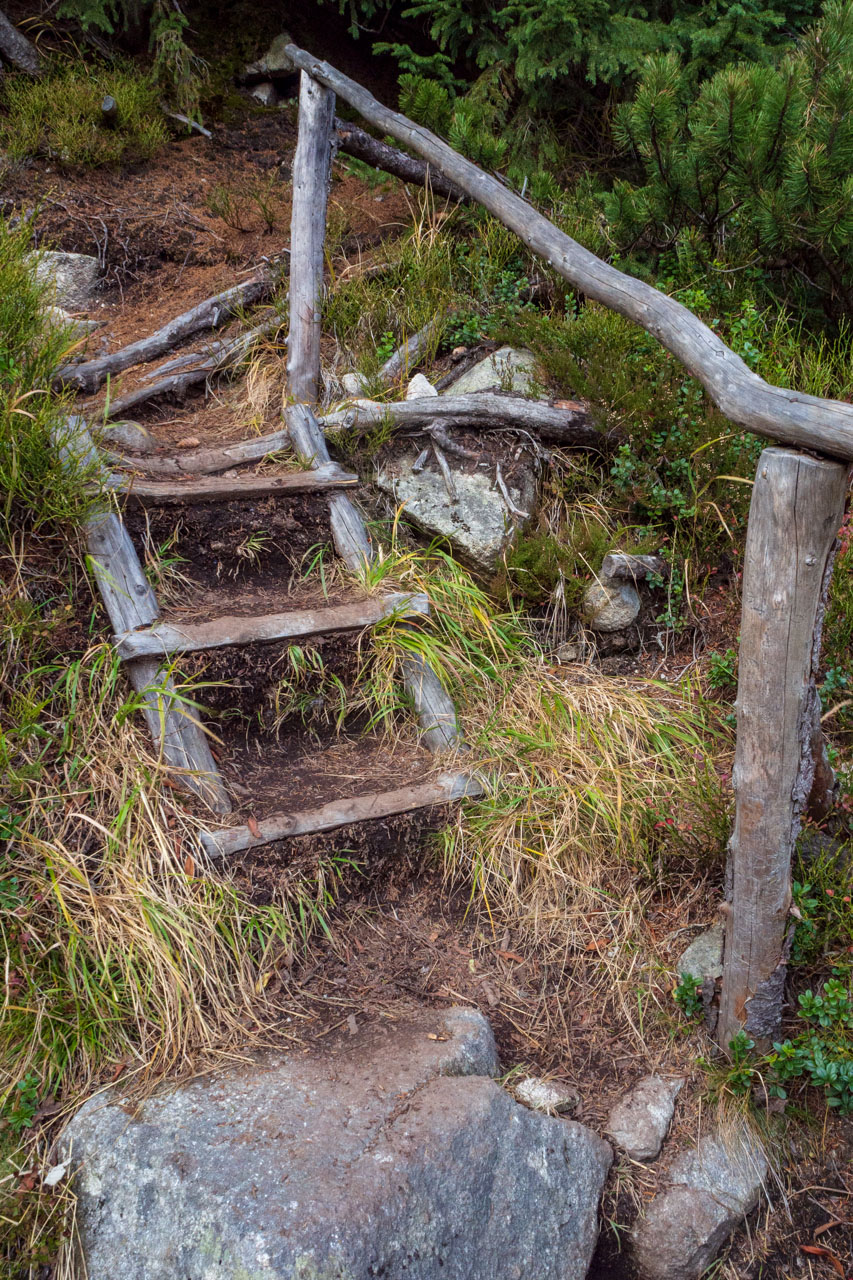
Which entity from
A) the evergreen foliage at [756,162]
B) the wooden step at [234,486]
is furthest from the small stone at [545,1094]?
the evergreen foliage at [756,162]

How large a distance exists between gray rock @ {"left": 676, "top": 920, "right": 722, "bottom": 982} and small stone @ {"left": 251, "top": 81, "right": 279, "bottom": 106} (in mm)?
6766

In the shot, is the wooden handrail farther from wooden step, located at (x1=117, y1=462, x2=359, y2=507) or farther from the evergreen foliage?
wooden step, located at (x1=117, y1=462, x2=359, y2=507)

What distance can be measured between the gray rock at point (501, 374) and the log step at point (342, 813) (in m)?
2.08

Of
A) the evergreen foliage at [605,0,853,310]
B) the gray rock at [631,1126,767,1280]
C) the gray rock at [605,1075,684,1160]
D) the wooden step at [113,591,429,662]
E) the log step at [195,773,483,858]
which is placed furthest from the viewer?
the evergreen foliage at [605,0,853,310]

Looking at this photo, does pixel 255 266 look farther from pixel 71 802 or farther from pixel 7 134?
pixel 71 802

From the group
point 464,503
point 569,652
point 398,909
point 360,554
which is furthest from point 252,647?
point 569,652

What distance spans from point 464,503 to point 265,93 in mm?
4766

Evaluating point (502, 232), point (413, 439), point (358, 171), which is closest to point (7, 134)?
point (358, 171)

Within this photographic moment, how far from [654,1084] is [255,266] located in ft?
16.1

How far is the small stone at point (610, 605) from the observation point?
12.9ft

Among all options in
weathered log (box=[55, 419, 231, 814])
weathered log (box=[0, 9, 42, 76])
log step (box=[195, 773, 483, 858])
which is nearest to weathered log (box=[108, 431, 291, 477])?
weathered log (box=[55, 419, 231, 814])

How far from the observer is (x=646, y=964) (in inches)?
116

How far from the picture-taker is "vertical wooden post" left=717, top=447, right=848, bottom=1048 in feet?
7.16

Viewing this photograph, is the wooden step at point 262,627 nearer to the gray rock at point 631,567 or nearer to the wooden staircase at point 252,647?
the wooden staircase at point 252,647
